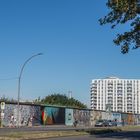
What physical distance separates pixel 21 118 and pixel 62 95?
260ft

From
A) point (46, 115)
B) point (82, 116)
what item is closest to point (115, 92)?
point (82, 116)

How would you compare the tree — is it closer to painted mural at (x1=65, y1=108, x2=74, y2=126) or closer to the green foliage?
painted mural at (x1=65, y1=108, x2=74, y2=126)

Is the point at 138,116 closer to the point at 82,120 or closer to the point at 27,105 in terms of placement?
the point at 82,120

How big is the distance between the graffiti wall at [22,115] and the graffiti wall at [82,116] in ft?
53.7

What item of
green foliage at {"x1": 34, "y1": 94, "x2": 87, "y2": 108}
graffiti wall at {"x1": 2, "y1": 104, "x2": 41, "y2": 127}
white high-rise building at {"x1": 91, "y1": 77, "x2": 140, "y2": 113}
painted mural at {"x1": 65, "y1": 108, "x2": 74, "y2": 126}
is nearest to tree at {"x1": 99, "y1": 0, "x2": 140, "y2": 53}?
graffiti wall at {"x1": 2, "y1": 104, "x2": 41, "y2": 127}

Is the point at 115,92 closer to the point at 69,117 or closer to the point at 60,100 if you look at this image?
the point at 60,100

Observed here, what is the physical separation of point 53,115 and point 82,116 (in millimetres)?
15386

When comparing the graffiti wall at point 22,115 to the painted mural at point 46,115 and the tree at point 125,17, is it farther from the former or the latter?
the tree at point 125,17

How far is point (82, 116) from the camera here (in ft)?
311

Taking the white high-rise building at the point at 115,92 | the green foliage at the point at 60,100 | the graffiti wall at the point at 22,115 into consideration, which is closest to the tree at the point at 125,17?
the graffiti wall at the point at 22,115

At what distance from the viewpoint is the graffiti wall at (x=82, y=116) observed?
90.8m

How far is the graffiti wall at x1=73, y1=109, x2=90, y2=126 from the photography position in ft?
298

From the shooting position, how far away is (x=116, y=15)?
31.4 metres

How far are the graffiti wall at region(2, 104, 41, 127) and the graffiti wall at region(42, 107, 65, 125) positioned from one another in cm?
184
